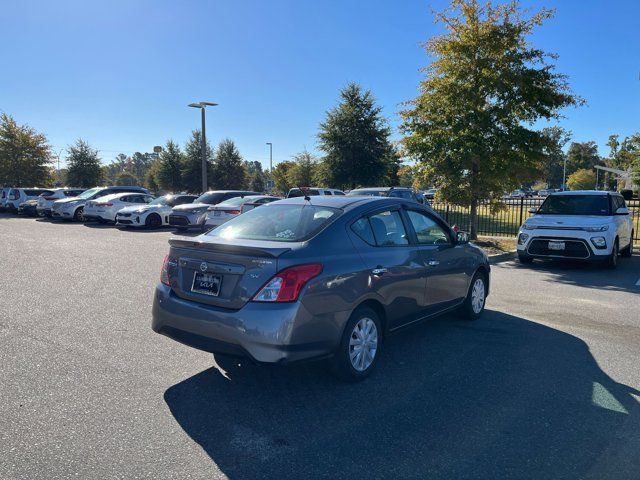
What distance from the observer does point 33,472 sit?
287 centimetres

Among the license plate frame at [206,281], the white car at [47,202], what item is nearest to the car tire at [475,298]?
the license plate frame at [206,281]

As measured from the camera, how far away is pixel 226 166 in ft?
144

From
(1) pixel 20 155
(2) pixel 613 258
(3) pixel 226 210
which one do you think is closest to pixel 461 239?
(2) pixel 613 258

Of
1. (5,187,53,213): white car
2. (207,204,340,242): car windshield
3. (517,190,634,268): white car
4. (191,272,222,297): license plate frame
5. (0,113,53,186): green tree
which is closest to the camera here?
(191,272,222,297): license plate frame

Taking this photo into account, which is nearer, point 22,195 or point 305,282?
point 305,282

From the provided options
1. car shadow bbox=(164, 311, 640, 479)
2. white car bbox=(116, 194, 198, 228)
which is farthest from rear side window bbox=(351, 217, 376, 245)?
white car bbox=(116, 194, 198, 228)

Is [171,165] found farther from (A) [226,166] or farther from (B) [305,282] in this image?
(B) [305,282]

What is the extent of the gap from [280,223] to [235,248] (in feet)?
2.72

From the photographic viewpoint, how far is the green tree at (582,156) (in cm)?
11350

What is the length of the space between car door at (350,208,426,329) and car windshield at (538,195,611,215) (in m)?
→ 7.96

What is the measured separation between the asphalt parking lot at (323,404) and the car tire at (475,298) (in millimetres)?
176

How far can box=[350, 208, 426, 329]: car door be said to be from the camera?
443 centimetres

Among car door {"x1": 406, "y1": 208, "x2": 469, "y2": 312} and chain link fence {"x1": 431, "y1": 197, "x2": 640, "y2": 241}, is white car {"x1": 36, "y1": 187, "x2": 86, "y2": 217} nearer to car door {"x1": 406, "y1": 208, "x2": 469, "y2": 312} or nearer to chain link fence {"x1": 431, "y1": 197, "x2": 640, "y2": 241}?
chain link fence {"x1": 431, "y1": 197, "x2": 640, "y2": 241}

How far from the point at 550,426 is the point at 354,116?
95.9ft
